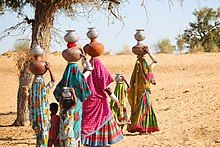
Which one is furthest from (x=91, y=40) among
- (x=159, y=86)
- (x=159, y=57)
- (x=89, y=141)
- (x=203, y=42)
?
(x=203, y=42)

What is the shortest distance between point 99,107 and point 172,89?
410 inches

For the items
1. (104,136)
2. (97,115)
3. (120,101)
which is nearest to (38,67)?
(97,115)

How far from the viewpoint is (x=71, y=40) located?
7473mm

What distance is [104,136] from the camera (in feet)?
26.0

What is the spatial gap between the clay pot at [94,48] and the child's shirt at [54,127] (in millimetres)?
1183

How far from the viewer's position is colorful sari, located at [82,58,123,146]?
25.4 feet

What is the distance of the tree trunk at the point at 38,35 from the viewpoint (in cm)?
1127

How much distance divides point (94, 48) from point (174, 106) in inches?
256

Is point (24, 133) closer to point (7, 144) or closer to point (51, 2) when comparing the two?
point (7, 144)

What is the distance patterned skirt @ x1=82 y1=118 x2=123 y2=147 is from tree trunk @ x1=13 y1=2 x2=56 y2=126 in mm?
3839

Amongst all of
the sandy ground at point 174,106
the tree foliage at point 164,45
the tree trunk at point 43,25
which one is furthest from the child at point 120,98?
the tree foliage at point 164,45

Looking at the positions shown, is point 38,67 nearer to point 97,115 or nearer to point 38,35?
point 97,115

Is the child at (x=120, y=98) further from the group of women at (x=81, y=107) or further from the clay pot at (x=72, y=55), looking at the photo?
the clay pot at (x=72, y=55)

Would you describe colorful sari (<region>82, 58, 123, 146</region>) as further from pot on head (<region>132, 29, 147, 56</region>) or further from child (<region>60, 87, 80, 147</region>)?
pot on head (<region>132, 29, 147, 56</region>)
